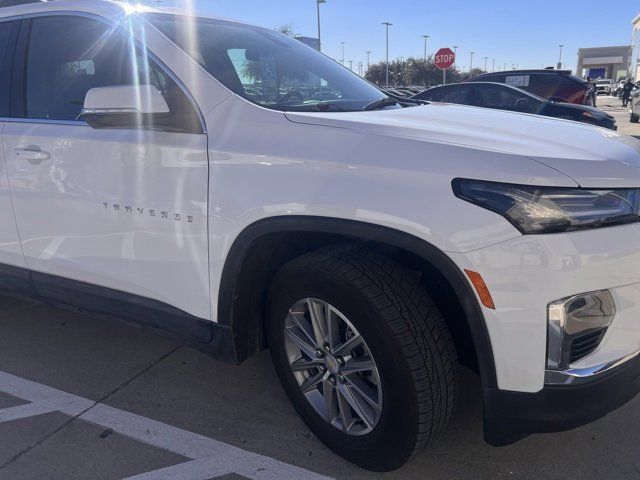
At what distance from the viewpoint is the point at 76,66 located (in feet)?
9.68

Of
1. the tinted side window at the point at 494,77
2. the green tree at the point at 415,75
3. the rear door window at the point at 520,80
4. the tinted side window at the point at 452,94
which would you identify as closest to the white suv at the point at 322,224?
the tinted side window at the point at 452,94

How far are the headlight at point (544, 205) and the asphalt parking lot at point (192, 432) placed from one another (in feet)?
3.82

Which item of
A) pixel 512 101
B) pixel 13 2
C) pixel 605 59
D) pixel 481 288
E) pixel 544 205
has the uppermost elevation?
pixel 605 59

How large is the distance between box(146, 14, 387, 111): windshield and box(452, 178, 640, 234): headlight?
3.35 feet

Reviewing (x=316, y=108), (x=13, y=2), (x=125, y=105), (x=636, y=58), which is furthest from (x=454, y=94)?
(x=636, y=58)

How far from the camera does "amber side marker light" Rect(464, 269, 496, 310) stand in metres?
1.81

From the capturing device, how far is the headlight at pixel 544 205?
1.77 meters

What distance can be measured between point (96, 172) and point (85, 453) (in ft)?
4.21

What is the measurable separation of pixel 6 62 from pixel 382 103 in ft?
7.03

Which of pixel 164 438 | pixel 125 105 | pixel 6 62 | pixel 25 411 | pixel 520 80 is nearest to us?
pixel 125 105

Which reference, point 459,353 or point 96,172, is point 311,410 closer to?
point 459,353

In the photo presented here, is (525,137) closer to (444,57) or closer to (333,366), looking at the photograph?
(333,366)

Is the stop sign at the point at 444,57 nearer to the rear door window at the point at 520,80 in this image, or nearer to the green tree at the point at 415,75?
the rear door window at the point at 520,80

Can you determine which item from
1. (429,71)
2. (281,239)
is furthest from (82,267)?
(429,71)
